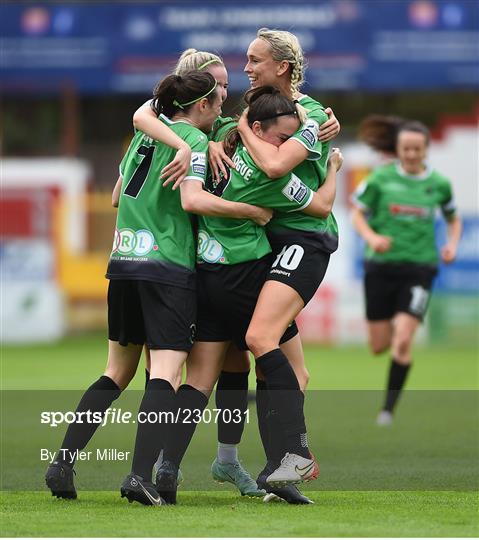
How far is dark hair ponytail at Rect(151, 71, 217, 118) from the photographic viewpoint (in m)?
6.11

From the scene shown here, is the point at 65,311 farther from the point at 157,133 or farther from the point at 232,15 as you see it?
the point at 157,133

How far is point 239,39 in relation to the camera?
2483 cm

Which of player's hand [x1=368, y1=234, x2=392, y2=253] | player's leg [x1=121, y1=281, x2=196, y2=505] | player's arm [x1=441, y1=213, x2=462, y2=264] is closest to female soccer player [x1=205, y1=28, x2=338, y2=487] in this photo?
player's leg [x1=121, y1=281, x2=196, y2=505]

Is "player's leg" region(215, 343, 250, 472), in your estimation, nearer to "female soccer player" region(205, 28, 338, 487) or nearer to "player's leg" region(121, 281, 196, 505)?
"female soccer player" region(205, 28, 338, 487)

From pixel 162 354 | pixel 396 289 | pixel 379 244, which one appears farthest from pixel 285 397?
pixel 396 289

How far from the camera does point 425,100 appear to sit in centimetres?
2920

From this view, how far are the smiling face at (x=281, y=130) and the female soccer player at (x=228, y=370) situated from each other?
15 cm

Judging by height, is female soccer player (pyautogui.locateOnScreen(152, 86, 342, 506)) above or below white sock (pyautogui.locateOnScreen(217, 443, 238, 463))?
above

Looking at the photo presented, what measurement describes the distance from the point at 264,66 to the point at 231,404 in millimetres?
1612

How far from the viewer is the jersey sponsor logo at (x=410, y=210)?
418 inches

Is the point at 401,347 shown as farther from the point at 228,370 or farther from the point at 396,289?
the point at 228,370

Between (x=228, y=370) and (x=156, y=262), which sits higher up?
(x=156, y=262)

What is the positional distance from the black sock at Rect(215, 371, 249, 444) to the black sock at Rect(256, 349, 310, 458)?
430 millimetres

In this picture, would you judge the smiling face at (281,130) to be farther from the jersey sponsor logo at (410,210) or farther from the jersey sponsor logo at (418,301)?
the jersey sponsor logo at (410,210)
